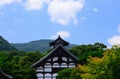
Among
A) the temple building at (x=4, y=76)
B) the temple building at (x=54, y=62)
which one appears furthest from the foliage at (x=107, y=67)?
the temple building at (x=54, y=62)

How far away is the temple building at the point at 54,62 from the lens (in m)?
79.7

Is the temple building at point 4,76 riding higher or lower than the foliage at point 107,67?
higher

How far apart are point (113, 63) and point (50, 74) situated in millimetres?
40051

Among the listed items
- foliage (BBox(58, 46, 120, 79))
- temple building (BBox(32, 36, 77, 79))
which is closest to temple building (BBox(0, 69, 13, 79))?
temple building (BBox(32, 36, 77, 79))

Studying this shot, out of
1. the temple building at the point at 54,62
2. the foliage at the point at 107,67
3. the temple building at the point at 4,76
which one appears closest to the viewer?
the foliage at the point at 107,67

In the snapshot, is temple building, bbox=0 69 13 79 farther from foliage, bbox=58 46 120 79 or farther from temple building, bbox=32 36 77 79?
foliage, bbox=58 46 120 79

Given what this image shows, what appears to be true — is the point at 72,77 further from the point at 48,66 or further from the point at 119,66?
the point at 48,66

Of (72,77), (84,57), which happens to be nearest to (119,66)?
(72,77)

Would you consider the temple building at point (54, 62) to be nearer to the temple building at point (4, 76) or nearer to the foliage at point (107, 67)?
the temple building at point (4, 76)

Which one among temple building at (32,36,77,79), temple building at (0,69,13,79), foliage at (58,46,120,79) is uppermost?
temple building at (32,36,77,79)

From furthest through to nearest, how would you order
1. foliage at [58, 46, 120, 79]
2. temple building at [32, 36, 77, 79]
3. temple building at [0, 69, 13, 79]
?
temple building at [32, 36, 77, 79] < temple building at [0, 69, 13, 79] < foliage at [58, 46, 120, 79]

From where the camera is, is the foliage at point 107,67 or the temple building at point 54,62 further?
the temple building at point 54,62

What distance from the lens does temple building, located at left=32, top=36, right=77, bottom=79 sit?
7969 centimetres

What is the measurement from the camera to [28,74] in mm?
70438
